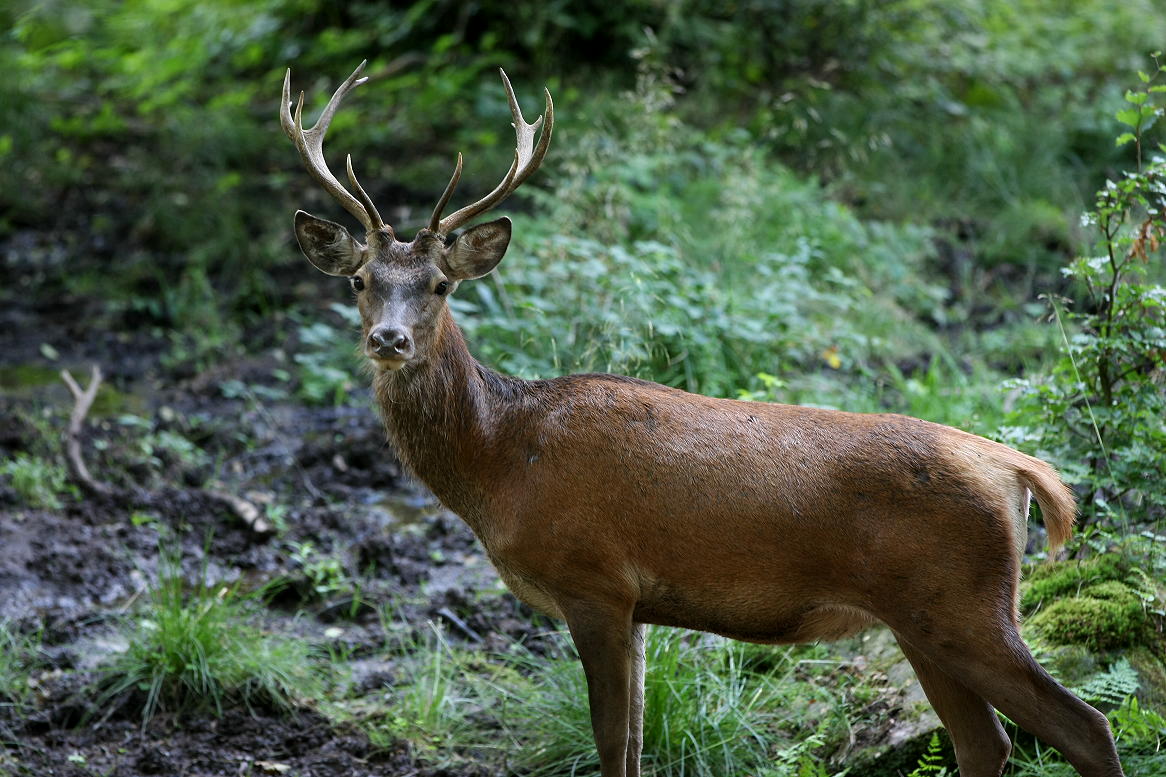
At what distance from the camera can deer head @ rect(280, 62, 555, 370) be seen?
447 cm

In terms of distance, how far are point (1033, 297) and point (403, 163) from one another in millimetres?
5763

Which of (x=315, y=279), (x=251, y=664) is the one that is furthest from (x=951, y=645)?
(x=315, y=279)

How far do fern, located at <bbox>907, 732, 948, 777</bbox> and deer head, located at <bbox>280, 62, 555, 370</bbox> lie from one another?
2193 mm

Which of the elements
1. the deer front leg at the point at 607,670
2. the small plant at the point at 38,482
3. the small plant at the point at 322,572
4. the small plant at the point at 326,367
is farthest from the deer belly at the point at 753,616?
the small plant at the point at 326,367

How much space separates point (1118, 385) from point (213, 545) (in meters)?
4.60

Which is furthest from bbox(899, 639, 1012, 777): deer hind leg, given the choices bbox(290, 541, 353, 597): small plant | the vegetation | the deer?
bbox(290, 541, 353, 597): small plant

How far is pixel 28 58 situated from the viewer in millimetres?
13023

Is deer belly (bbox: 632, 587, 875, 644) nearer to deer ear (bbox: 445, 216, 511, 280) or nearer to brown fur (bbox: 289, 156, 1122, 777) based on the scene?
brown fur (bbox: 289, 156, 1122, 777)

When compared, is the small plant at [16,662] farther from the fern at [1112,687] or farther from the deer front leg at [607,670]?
the fern at [1112,687]

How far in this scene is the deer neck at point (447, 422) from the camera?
4.56 m

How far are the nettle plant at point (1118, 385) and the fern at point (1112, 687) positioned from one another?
25.7 inches

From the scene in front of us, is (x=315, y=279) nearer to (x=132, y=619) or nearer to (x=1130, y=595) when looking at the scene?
(x=132, y=619)

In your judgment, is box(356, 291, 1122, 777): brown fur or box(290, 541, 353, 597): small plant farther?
box(290, 541, 353, 597): small plant

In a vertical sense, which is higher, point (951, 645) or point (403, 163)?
point (951, 645)
